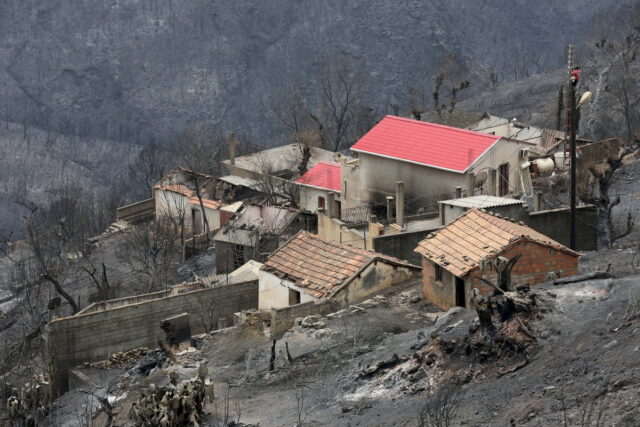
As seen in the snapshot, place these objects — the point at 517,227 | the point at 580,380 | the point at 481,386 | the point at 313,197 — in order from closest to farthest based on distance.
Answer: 1. the point at 580,380
2. the point at 481,386
3. the point at 517,227
4. the point at 313,197

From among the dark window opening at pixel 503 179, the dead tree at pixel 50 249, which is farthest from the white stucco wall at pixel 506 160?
the dead tree at pixel 50 249

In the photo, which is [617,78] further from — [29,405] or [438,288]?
[29,405]

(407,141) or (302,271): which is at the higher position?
(407,141)

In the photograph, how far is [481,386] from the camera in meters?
24.3

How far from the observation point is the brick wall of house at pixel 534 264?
32.0 m

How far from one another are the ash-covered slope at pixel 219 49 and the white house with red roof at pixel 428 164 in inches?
2131

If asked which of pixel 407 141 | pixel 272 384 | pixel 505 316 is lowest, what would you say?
pixel 272 384

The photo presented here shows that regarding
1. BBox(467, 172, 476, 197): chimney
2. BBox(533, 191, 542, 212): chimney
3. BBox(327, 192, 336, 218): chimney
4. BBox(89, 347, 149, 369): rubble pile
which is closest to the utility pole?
BBox(533, 191, 542, 212): chimney

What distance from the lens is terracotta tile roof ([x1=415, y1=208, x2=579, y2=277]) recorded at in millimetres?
32156

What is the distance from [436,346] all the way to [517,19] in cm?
8713

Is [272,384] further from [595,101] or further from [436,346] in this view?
[595,101]

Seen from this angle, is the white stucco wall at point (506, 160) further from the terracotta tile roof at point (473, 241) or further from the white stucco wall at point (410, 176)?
the terracotta tile roof at point (473, 241)

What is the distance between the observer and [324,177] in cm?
5500

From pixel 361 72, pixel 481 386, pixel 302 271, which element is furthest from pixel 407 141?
pixel 361 72
